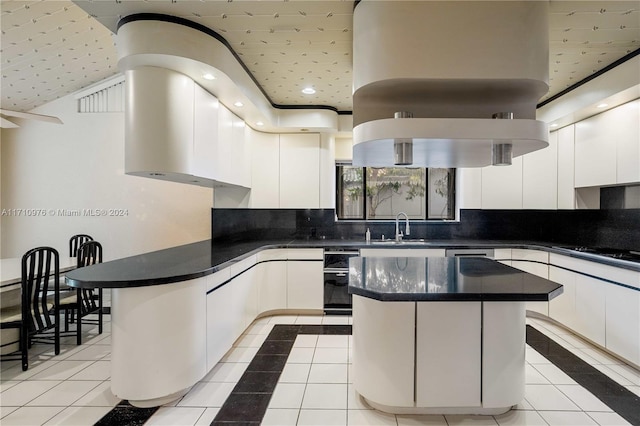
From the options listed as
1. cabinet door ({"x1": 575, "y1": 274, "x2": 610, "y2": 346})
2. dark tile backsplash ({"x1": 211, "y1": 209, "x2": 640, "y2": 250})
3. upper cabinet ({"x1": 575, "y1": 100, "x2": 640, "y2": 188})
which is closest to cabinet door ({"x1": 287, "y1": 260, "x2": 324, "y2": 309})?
dark tile backsplash ({"x1": 211, "y1": 209, "x2": 640, "y2": 250})

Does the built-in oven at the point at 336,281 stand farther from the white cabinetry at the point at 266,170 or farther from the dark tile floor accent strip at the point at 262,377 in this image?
the white cabinetry at the point at 266,170

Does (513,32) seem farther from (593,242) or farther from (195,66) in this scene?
(593,242)

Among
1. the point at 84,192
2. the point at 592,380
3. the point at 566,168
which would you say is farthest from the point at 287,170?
the point at 592,380

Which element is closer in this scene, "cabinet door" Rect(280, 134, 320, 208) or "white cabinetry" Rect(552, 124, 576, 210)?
"white cabinetry" Rect(552, 124, 576, 210)

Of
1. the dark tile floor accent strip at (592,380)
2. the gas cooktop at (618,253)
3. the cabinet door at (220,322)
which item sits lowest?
the dark tile floor accent strip at (592,380)

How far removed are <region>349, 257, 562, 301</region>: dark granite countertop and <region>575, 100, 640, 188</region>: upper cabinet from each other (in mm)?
1760

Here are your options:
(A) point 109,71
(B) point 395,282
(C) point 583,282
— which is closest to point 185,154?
(B) point 395,282

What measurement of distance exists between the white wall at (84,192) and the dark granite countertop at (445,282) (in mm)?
3194

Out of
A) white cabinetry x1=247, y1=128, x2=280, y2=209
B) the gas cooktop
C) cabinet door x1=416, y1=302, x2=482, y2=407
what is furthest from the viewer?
white cabinetry x1=247, y1=128, x2=280, y2=209

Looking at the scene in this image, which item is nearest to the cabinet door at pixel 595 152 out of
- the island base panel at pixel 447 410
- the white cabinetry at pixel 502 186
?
the white cabinetry at pixel 502 186

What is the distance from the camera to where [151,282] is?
2.02 meters

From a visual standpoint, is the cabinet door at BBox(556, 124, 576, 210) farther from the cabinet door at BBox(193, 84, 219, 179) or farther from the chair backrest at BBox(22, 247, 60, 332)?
the chair backrest at BBox(22, 247, 60, 332)

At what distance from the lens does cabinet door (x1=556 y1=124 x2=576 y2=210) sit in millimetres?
3738

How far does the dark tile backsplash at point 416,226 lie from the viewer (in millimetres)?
4305
